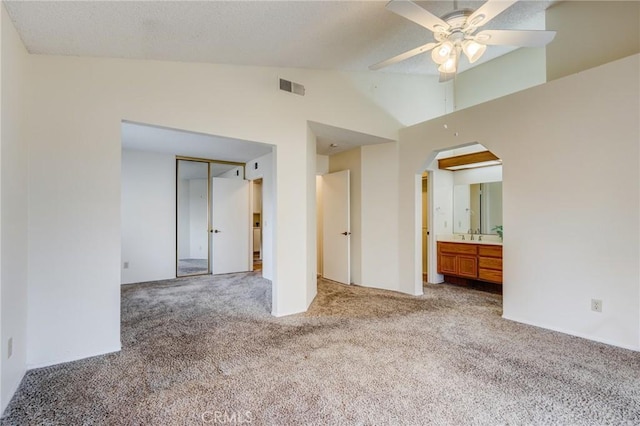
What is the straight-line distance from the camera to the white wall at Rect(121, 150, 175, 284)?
5.29 metres

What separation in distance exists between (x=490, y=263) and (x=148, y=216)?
19.2 ft

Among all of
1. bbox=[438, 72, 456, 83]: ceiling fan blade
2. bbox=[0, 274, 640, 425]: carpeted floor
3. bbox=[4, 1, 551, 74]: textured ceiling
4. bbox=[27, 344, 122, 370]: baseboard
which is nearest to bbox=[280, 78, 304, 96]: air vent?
bbox=[4, 1, 551, 74]: textured ceiling

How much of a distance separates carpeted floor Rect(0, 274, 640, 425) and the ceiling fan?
243cm

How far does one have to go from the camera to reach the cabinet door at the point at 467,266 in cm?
464

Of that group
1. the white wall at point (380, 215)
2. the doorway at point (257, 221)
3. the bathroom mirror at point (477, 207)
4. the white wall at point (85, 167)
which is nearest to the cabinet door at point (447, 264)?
the bathroom mirror at point (477, 207)

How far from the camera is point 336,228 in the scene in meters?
Answer: 5.21

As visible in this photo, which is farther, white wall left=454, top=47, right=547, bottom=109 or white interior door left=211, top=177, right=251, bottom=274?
white interior door left=211, top=177, right=251, bottom=274

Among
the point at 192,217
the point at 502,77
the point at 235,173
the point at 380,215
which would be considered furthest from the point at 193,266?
the point at 502,77

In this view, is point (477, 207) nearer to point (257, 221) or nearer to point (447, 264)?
point (447, 264)

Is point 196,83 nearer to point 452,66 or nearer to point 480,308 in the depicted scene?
point 452,66

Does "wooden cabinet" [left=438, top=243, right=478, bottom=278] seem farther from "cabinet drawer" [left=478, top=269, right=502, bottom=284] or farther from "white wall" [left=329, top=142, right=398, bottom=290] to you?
"white wall" [left=329, top=142, right=398, bottom=290]

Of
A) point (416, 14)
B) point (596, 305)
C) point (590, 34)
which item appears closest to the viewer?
point (416, 14)

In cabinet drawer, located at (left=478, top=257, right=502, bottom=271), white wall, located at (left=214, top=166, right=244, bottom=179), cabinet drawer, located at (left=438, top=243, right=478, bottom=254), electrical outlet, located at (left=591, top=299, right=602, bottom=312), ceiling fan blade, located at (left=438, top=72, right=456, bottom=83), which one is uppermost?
ceiling fan blade, located at (left=438, top=72, right=456, bottom=83)

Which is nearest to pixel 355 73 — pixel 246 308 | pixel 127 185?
pixel 246 308
